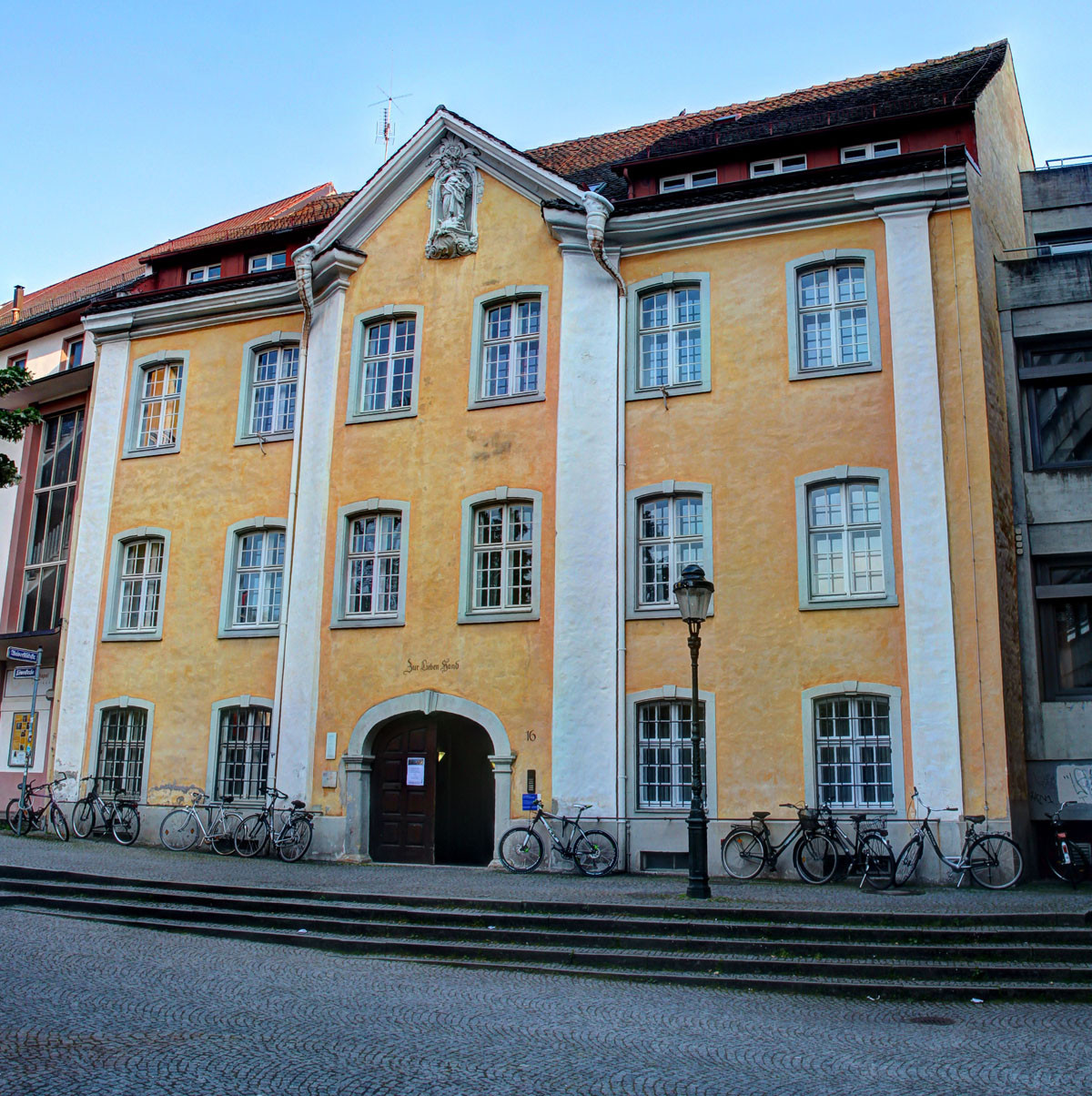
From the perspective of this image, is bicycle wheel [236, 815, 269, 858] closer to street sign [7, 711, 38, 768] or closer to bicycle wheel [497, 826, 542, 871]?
bicycle wheel [497, 826, 542, 871]

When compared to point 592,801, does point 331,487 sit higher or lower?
higher


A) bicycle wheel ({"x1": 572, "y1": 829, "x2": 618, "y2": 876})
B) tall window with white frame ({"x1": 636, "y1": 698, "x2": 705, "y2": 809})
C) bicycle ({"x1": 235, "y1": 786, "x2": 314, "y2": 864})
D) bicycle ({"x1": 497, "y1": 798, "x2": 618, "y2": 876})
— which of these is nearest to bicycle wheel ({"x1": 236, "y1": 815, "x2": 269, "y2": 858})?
bicycle ({"x1": 235, "y1": 786, "x2": 314, "y2": 864})

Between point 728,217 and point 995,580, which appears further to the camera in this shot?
point 728,217

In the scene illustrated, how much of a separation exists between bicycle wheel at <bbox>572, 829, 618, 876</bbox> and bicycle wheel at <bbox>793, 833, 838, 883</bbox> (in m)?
2.58

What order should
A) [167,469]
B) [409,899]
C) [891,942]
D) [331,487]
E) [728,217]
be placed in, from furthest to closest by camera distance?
1. [167,469]
2. [331,487]
3. [728,217]
4. [409,899]
5. [891,942]

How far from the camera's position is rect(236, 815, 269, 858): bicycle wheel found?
18906 mm

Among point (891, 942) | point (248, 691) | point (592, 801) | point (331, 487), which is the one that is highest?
point (331, 487)

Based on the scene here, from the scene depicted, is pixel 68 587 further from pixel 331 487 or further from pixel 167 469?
pixel 331 487

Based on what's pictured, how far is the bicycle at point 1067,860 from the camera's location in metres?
15.3

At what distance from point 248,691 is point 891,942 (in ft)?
40.1

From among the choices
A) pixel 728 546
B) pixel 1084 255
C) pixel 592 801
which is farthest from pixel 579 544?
pixel 1084 255

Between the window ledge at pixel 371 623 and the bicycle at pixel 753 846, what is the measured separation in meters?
6.25

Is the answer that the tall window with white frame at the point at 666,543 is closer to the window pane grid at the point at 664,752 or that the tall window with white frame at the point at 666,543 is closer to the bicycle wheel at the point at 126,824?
the window pane grid at the point at 664,752

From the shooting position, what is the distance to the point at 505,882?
51.1 feet
